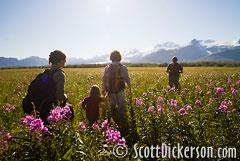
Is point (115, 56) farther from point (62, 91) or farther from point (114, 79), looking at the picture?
point (62, 91)

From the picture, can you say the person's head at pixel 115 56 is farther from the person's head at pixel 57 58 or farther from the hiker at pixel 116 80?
the person's head at pixel 57 58

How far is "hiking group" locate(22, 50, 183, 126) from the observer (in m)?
3.67

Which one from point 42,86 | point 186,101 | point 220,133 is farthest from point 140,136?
point 186,101

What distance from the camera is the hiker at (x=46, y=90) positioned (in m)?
3.65

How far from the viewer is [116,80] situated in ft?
18.3

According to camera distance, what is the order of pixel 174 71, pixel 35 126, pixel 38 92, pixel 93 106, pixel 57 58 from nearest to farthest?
pixel 35 126
pixel 38 92
pixel 57 58
pixel 93 106
pixel 174 71

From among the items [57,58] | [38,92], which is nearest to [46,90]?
[38,92]

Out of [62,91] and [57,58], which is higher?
[57,58]

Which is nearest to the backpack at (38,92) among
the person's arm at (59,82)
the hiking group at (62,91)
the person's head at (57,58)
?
the hiking group at (62,91)

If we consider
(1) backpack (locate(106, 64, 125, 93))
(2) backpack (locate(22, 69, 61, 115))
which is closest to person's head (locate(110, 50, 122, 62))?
(1) backpack (locate(106, 64, 125, 93))

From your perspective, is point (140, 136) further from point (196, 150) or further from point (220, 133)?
point (220, 133)

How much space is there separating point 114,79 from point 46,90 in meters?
2.42

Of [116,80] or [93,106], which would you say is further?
[116,80]

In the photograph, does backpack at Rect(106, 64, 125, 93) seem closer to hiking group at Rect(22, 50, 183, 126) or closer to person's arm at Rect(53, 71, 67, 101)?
hiking group at Rect(22, 50, 183, 126)
